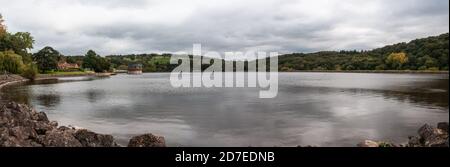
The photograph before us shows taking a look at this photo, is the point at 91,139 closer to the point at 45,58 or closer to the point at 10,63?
the point at 10,63

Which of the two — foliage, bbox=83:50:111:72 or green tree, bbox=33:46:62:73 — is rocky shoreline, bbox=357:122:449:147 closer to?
green tree, bbox=33:46:62:73

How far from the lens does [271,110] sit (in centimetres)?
3597

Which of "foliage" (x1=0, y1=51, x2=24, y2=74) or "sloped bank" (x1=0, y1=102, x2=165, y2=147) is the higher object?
"foliage" (x1=0, y1=51, x2=24, y2=74)

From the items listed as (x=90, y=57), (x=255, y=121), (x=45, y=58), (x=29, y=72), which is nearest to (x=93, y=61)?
(x=90, y=57)

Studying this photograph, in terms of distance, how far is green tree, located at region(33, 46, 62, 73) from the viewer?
137375mm

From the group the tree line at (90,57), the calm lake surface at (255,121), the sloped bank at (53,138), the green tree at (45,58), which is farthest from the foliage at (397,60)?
the sloped bank at (53,138)

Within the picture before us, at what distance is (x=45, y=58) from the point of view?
13838cm

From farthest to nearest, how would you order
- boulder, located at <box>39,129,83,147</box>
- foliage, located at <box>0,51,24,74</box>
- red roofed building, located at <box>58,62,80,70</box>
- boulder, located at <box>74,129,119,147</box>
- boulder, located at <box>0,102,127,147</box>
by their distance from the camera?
red roofed building, located at <box>58,62,80,70</box>, foliage, located at <box>0,51,24,74</box>, boulder, located at <box>74,129,119,147</box>, boulder, located at <box>39,129,83,147</box>, boulder, located at <box>0,102,127,147</box>

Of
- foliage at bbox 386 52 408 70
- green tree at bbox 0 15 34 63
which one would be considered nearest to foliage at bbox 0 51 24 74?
green tree at bbox 0 15 34 63

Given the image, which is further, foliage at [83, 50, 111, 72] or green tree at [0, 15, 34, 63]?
foliage at [83, 50, 111, 72]

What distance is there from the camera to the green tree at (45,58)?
5408 inches
